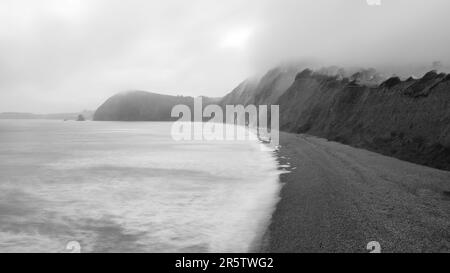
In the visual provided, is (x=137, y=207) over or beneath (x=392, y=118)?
beneath

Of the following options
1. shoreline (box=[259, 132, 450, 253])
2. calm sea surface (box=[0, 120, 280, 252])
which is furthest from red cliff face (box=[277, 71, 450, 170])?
calm sea surface (box=[0, 120, 280, 252])

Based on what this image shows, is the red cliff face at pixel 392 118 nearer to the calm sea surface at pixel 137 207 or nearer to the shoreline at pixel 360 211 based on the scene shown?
the shoreline at pixel 360 211

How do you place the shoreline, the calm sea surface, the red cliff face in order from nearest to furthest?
the shoreline → the calm sea surface → the red cliff face

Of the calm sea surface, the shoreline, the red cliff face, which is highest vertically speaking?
the red cliff face

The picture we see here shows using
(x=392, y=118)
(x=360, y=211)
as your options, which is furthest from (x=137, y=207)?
(x=392, y=118)

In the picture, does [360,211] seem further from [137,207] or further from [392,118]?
[392,118]

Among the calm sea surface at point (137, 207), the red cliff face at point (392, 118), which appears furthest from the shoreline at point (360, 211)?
the red cliff face at point (392, 118)

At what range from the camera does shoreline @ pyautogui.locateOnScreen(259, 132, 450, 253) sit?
11391 mm

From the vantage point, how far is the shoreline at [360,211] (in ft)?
37.4

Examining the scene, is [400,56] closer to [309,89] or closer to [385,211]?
[309,89]

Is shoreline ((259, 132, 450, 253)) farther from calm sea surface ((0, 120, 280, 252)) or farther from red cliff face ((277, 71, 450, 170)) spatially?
red cliff face ((277, 71, 450, 170))

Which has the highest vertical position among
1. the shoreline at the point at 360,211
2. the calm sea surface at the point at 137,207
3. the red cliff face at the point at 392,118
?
the red cliff face at the point at 392,118

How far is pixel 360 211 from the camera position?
14.6 m

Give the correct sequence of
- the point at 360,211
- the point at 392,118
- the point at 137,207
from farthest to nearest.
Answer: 1. the point at 392,118
2. the point at 137,207
3. the point at 360,211
